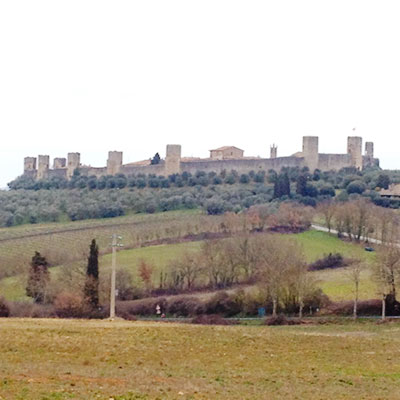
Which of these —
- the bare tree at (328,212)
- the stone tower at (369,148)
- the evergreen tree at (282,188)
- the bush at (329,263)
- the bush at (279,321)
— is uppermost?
the stone tower at (369,148)

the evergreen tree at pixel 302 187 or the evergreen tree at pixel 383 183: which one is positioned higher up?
the evergreen tree at pixel 383 183

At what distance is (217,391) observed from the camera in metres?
12.9

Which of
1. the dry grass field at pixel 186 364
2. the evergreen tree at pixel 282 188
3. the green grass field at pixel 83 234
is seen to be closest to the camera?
the dry grass field at pixel 186 364

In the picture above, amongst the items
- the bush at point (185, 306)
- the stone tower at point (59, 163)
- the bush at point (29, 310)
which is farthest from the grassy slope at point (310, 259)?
the stone tower at point (59, 163)

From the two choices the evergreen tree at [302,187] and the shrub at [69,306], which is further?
the evergreen tree at [302,187]

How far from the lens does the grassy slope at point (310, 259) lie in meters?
37.0

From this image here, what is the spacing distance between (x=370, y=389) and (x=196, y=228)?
4139 centimetres

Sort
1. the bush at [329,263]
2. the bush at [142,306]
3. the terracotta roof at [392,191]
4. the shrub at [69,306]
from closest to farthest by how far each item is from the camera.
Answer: the shrub at [69,306]
the bush at [142,306]
the bush at [329,263]
the terracotta roof at [392,191]

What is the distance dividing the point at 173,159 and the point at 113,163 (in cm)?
786

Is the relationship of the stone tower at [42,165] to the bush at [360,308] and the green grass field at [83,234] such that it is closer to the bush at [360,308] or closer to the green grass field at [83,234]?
the green grass field at [83,234]

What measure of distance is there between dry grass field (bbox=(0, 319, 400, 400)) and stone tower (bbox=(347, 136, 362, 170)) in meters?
60.2

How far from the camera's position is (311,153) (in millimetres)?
81438

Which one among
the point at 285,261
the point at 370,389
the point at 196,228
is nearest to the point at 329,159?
the point at 196,228

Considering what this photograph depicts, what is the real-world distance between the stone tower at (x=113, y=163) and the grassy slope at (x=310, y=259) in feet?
123
